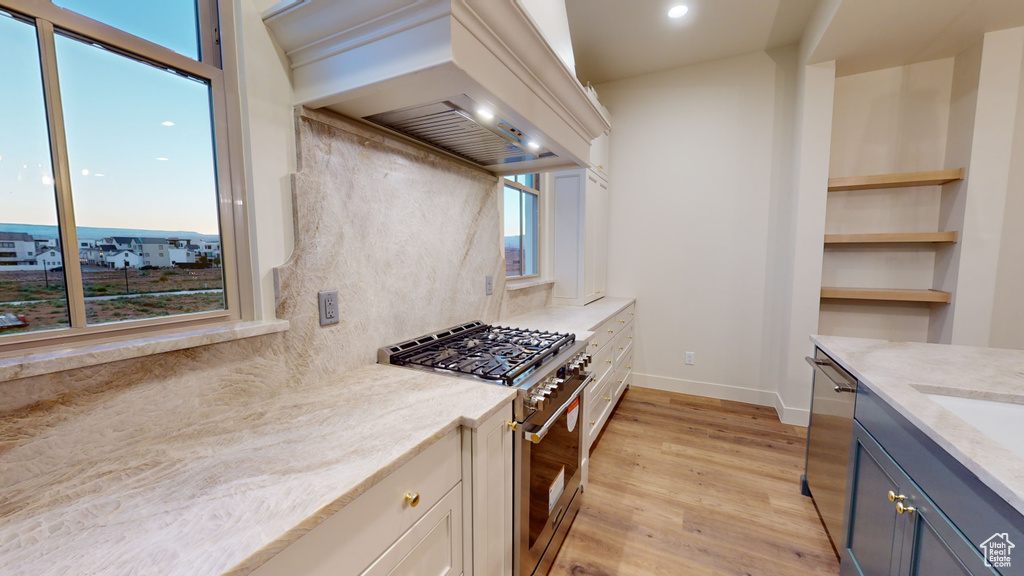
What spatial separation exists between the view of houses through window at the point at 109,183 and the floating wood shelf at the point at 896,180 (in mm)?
3500

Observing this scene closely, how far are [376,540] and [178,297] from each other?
0.83 meters

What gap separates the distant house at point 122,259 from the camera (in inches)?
34.2

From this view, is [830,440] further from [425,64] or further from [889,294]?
[425,64]

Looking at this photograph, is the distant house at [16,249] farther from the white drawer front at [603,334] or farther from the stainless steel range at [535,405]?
the white drawer front at [603,334]

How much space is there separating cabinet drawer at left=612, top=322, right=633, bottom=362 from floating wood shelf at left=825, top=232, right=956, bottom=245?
155 centimetres

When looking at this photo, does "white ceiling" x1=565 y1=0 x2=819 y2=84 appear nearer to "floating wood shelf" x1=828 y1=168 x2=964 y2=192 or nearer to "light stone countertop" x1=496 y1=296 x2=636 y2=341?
"floating wood shelf" x1=828 y1=168 x2=964 y2=192

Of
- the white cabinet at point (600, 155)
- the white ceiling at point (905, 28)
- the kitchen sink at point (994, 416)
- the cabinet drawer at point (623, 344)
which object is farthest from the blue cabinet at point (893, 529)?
the white cabinet at point (600, 155)

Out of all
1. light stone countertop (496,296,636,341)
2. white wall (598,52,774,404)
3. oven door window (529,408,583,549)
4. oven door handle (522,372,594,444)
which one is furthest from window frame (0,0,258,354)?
white wall (598,52,774,404)

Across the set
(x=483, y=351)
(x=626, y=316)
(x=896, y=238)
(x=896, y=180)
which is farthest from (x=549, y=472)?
(x=896, y=180)

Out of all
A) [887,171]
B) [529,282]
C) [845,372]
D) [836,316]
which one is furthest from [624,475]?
[887,171]

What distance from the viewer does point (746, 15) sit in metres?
2.45

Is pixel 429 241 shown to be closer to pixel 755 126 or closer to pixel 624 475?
pixel 624 475

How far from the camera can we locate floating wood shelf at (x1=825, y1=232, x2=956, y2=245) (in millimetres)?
2318

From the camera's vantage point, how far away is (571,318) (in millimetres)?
2457
